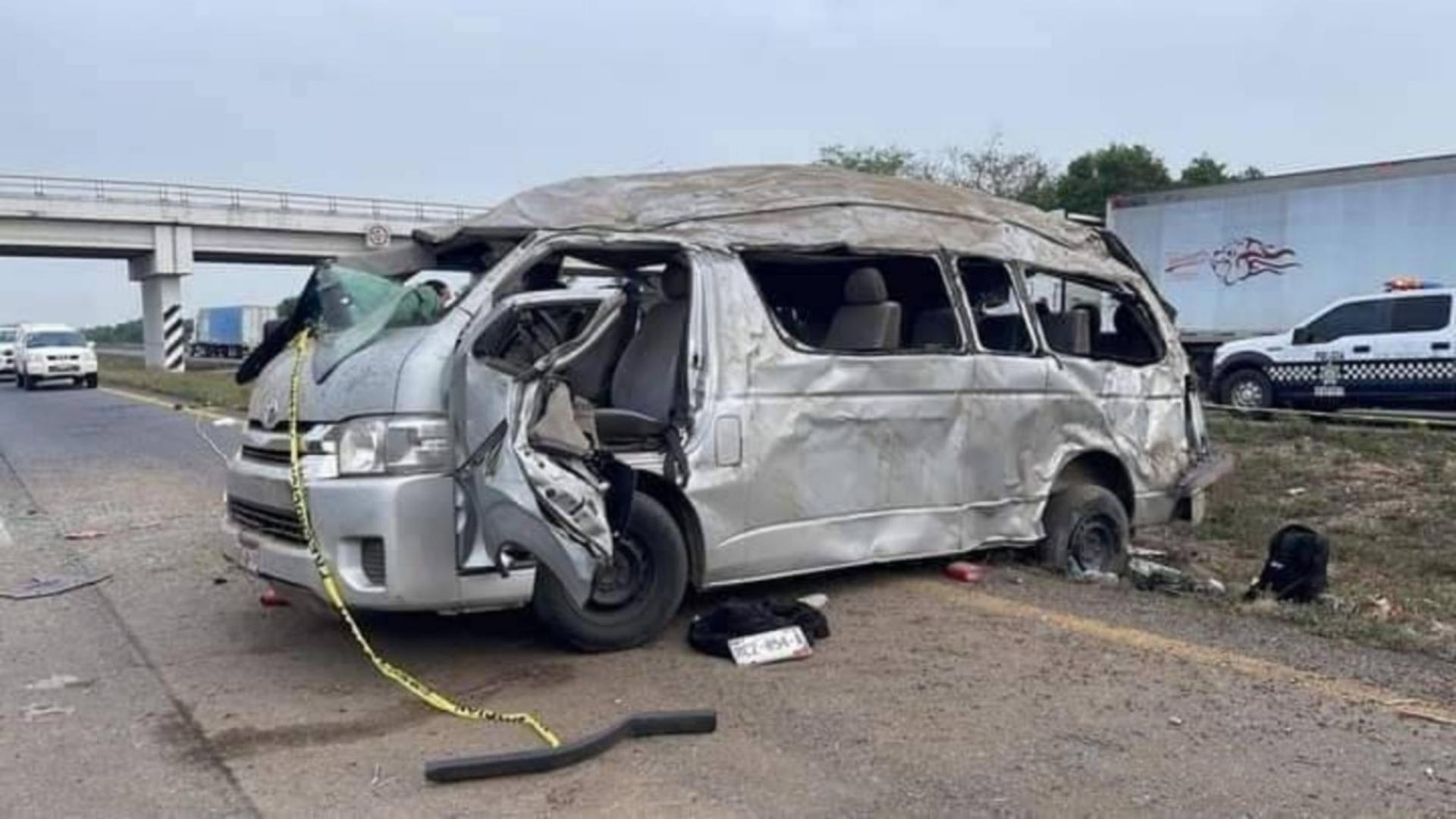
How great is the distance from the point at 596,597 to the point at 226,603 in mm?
2563

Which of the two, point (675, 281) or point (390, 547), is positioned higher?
point (675, 281)

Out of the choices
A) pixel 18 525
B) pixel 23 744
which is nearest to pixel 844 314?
pixel 23 744

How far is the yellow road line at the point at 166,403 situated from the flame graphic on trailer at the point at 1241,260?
1673 centimetres

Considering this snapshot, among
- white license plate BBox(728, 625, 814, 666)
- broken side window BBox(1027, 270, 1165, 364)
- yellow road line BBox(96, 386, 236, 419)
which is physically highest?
broken side window BBox(1027, 270, 1165, 364)

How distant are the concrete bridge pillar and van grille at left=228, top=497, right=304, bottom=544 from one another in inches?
1743

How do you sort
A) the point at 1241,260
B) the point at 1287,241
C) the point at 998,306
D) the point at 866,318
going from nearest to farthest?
the point at 866,318 → the point at 998,306 → the point at 1287,241 → the point at 1241,260

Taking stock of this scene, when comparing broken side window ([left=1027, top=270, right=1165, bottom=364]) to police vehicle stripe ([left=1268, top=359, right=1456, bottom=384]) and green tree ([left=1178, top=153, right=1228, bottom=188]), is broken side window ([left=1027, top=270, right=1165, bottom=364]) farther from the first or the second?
green tree ([left=1178, top=153, right=1228, bottom=188])

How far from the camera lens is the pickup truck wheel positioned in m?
18.4

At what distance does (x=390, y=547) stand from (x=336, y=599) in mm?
313

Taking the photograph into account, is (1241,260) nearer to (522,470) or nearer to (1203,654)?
(1203,654)

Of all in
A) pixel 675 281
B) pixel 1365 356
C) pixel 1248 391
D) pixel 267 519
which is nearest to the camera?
pixel 267 519

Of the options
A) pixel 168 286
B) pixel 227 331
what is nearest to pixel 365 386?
pixel 168 286

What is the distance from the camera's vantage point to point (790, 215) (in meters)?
6.52

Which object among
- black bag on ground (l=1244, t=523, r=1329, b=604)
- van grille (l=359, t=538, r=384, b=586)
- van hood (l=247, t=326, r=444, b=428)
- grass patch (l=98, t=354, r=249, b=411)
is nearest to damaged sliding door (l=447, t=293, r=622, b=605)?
van hood (l=247, t=326, r=444, b=428)
